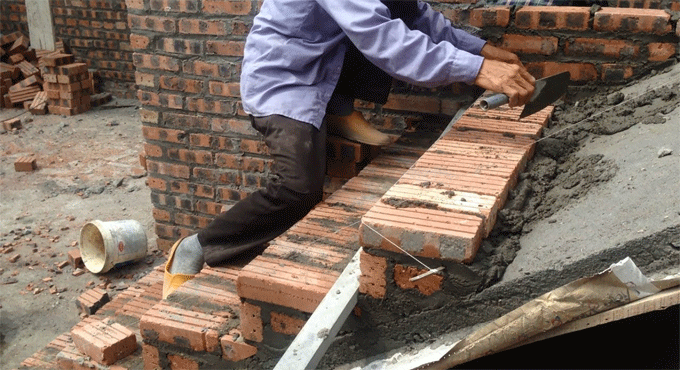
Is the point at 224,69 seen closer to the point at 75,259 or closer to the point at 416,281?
the point at 75,259

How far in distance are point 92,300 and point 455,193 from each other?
2682mm

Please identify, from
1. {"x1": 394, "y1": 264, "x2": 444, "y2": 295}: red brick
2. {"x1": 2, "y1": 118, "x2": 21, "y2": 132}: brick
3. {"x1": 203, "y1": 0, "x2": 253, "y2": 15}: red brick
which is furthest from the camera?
{"x1": 2, "y1": 118, "x2": 21, "y2": 132}: brick

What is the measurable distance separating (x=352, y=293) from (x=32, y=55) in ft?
30.2

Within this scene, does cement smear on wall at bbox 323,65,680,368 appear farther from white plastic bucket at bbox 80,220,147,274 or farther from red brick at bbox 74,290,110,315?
white plastic bucket at bbox 80,220,147,274

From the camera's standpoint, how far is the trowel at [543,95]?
2516mm

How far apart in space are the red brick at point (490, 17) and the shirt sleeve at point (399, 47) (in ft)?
2.56

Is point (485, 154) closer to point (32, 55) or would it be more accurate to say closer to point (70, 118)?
point (70, 118)

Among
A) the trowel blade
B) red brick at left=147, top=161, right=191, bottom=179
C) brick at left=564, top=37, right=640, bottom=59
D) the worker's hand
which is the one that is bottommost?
red brick at left=147, top=161, right=191, bottom=179

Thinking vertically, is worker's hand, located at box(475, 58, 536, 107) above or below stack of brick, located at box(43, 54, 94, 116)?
above

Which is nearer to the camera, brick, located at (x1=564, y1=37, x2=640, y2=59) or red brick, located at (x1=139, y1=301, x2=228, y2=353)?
red brick, located at (x1=139, y1=301, x2=228, y2=353)

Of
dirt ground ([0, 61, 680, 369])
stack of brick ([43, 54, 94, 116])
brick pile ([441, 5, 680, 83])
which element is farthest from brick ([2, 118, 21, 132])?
brick pile ([441, 5, 680, 83])

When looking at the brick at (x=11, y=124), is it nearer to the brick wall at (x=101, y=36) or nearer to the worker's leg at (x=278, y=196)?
the brick wall at (x=101, y=36)

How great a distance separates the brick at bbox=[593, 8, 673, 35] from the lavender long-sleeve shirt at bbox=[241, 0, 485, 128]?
58 centimetres

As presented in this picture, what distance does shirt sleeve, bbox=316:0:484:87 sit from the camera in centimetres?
244
